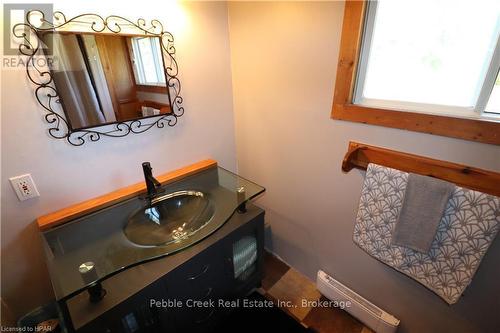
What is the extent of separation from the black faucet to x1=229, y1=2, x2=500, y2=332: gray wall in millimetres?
770

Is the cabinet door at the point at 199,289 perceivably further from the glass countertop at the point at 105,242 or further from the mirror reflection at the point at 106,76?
the mirror reflection at the point at 106,76

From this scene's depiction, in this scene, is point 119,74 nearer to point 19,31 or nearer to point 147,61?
point 147,61

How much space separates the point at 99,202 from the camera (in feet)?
4.02

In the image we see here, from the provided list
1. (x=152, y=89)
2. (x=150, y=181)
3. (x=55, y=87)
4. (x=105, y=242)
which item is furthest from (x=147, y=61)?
(x=105, y=242)

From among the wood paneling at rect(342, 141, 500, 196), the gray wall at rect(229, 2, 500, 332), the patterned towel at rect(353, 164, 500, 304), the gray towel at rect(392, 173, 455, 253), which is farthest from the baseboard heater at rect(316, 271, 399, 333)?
the wood paneling at rect(342, 141, 500, 196)

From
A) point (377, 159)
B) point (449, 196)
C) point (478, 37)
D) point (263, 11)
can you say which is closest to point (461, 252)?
point (449, 196)

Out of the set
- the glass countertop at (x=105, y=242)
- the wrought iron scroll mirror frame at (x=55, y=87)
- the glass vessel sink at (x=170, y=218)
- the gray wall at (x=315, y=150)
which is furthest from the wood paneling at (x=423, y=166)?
the wrought iron scroll mirror frame at (x=55, y=87)

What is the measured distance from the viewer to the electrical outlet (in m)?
1.01

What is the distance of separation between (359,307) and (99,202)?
1.63m

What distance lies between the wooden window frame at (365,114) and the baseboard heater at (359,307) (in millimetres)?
1077

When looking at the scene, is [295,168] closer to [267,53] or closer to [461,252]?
[267,53]

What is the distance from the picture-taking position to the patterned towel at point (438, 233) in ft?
2.88

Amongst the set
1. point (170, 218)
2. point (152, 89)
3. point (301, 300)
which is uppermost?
point (152, 89)

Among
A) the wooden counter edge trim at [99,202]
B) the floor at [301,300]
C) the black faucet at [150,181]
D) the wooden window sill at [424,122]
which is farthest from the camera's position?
the floor at [301,300]
